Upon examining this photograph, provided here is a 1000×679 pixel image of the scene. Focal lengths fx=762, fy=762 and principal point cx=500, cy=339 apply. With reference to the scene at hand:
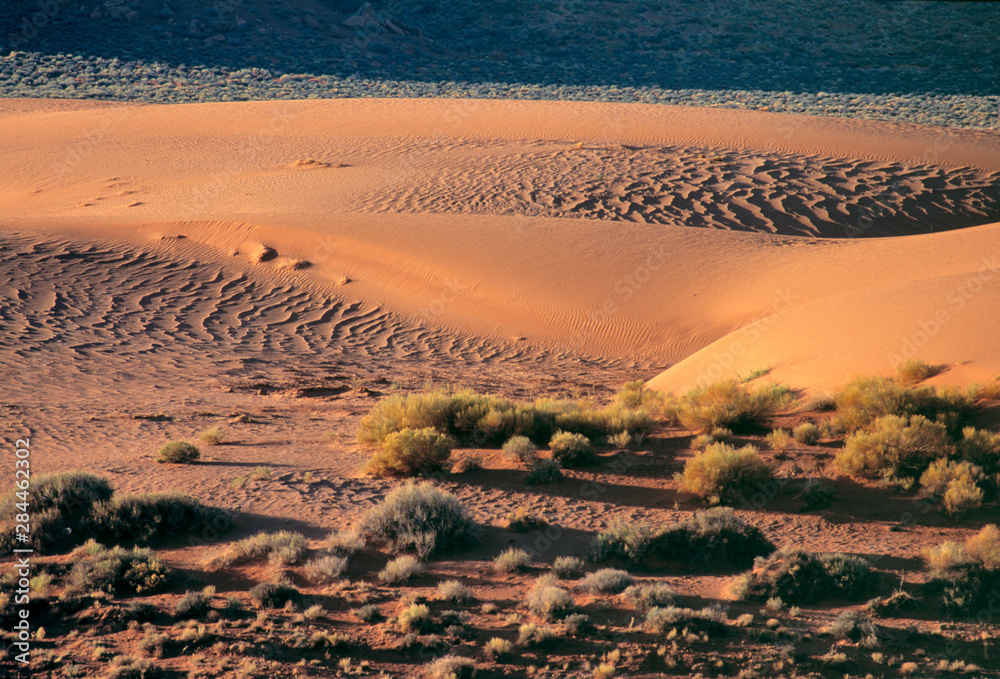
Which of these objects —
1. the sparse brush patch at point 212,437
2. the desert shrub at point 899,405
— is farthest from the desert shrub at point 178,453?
the desert shrub at point 899,405

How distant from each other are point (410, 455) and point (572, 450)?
1.75 metres

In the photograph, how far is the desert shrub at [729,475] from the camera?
724 cm

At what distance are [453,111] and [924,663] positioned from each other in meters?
36.7

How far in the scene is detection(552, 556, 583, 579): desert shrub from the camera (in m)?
5.98

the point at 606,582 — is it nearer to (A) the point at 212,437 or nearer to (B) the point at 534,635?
(B) the point at 534,635

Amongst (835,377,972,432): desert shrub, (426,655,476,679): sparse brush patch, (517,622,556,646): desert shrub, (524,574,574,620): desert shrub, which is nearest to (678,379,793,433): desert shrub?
(835,377,972,432): desert shrub

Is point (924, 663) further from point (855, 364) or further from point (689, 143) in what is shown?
point (689, 143)

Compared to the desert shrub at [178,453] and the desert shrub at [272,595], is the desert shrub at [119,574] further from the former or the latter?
the desert shrub at [178,453]

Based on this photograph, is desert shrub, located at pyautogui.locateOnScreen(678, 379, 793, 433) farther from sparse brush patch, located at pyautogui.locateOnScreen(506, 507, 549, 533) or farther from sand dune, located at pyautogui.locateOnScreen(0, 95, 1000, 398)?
sparse brush patch, located at pyautogui.locateOnScreen(506, 507, 549, 533)

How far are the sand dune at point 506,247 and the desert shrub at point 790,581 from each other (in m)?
3.97

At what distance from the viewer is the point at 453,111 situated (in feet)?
126

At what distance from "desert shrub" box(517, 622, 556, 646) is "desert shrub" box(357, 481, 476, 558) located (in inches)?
58.8

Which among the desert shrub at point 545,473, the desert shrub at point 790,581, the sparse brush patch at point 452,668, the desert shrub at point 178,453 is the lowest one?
the sparse brush patch at point 452,668

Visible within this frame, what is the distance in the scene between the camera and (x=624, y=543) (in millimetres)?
6309
